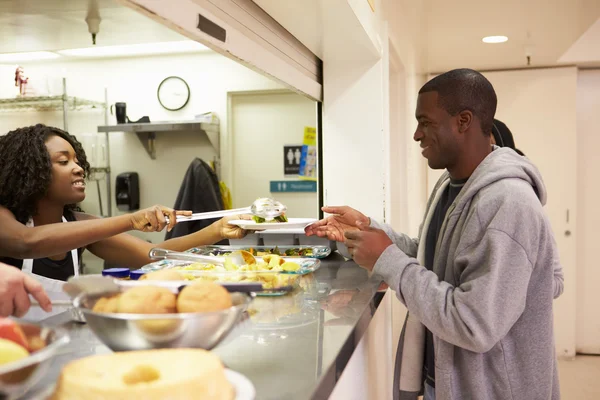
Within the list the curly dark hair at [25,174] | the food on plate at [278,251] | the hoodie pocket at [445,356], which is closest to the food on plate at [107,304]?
the hoodie pocket at [445,356]

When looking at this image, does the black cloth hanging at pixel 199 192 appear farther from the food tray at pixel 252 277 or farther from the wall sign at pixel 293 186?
the food tray at pixel 252 277

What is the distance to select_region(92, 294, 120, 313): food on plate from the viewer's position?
753 mm

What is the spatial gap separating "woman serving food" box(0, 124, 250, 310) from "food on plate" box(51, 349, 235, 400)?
126 centimetres

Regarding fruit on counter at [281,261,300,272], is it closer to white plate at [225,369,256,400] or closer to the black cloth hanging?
white plate at [225,369,256,400]

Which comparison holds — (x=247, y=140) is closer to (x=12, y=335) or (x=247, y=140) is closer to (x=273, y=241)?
(x=273, y=241)

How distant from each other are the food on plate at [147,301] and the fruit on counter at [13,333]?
0.12m

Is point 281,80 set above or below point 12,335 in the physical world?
above

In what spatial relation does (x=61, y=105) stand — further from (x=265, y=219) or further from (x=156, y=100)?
(x=265, y=219)

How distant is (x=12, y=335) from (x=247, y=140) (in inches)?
160

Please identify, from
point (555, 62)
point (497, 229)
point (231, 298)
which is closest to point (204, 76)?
point (555, 62)

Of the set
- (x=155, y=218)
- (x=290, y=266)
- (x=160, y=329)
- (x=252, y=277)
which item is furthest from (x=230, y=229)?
(x=160, y=329)

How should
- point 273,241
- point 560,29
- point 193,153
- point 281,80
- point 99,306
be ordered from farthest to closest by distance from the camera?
point 193,153 → point 560,29 → point 273,241 → point 281,80 → point 99,306

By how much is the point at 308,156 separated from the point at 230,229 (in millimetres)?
2585

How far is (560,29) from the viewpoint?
3637 millimetres
